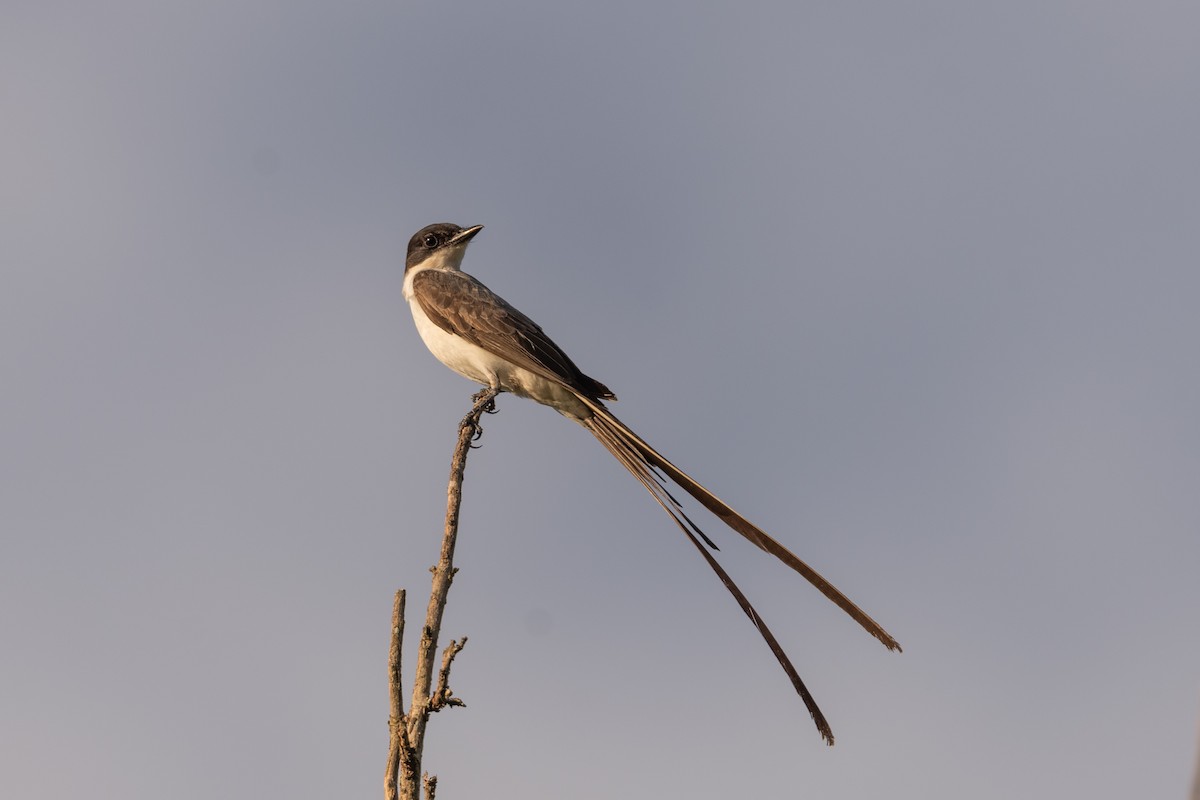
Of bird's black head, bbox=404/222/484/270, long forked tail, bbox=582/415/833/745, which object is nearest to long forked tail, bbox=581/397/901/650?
long forked tail, bbox=582/415/833/745

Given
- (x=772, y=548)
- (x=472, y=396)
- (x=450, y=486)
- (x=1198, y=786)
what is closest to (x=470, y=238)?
(x=472, y=396)

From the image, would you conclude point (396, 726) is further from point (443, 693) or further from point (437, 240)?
point (437, 240)

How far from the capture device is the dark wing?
8.62 metres

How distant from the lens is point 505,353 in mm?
8812

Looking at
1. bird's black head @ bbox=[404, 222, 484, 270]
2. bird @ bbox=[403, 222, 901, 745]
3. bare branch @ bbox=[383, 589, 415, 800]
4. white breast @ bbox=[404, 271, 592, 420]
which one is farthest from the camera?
bird's black head @ bbox=[404, 222, 484, 270]

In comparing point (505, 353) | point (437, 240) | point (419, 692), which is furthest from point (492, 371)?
point (419, 692)

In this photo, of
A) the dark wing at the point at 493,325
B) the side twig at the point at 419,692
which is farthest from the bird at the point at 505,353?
the side twig at the point at 419,692

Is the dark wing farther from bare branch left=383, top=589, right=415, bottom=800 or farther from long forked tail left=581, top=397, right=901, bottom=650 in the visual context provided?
bare branch left=383, top=589, right=415, bottom=800

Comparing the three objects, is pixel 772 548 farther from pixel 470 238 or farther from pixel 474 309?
pixel 470 238

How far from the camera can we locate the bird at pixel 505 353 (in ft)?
22.2

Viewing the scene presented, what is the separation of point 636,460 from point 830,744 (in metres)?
3.06

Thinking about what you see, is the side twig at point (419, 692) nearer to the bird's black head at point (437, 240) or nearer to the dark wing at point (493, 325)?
the dark wing at point (493, 325)

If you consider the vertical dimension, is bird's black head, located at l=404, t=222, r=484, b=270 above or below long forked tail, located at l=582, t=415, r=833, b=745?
above

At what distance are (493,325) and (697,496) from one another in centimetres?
325
